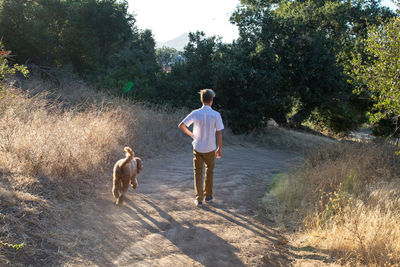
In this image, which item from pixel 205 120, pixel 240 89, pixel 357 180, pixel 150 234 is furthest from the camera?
pixel 240 89

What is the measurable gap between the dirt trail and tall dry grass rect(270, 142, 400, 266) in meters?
0.64

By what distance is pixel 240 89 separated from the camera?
14594mm

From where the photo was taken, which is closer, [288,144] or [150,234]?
[150,234]

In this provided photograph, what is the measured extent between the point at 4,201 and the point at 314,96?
14559 millimetres

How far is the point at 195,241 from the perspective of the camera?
4.19m

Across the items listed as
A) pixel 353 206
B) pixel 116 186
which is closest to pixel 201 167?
pixel 116 186

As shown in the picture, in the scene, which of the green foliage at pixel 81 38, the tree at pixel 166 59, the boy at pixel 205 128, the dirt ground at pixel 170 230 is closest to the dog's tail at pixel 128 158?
the dirt ground at pixel 170 230

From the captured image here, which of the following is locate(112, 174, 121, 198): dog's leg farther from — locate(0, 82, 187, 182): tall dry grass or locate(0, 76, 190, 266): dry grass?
locate(0, 82, 187, 182): tall dry grass

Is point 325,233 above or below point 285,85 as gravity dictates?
below

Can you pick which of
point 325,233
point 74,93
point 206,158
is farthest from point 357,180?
point 74,93

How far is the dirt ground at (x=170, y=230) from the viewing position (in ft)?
12.2

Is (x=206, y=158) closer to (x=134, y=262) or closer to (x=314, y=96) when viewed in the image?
(x=134, y=262)

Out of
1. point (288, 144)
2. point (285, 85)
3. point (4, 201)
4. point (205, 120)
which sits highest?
point (285, 85)

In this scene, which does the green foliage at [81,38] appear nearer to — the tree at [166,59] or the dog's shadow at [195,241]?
the tree at [166,59]
